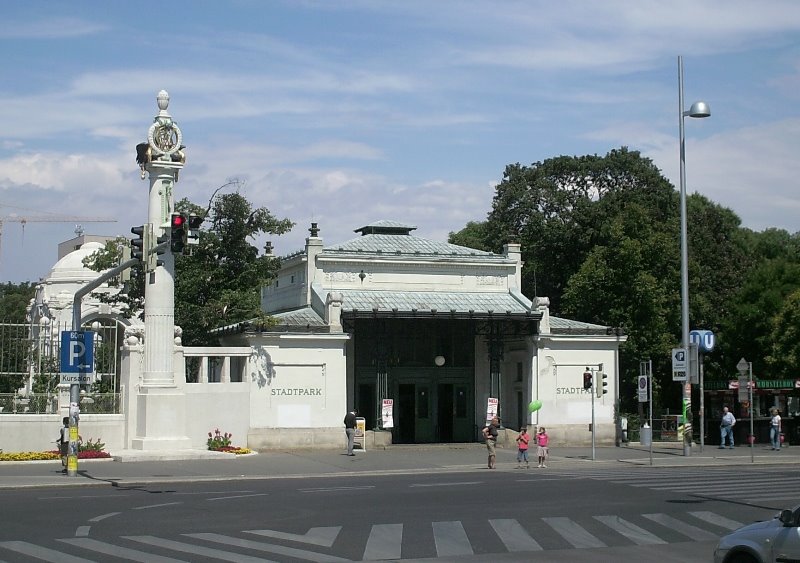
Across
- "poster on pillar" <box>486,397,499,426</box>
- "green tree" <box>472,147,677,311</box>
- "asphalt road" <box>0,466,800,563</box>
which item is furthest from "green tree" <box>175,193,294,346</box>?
"green tree" <box>472,147,677,311</box>

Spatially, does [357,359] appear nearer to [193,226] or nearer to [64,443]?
[64,443]

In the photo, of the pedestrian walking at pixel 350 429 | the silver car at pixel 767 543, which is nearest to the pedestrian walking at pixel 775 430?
the pedestrian walking at pixel 350 429

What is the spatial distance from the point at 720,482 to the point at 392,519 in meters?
11.8

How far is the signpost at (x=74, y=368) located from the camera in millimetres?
29330

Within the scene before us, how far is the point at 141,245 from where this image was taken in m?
24.9

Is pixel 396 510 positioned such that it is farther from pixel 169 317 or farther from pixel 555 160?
pixel 555 160

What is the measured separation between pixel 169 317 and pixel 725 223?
4589 centimetres

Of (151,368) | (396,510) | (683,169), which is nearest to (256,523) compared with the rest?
(396,510)

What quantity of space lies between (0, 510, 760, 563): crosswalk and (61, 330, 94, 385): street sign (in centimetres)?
1287

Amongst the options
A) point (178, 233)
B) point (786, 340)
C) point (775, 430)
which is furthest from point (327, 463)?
point (786, 340)

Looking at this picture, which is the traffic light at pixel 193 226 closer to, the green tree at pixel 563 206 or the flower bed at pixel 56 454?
the flower bed at pixel 56 454

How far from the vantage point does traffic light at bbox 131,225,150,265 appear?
973 inches

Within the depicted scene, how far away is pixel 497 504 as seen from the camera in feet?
73.6

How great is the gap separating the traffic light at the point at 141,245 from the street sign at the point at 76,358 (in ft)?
17.4
